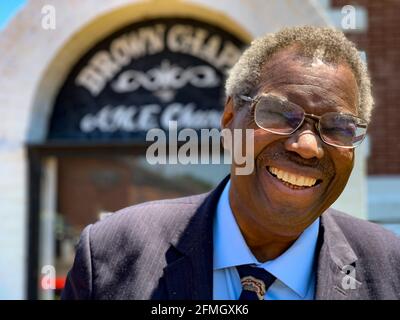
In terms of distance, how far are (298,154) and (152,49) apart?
144 inches

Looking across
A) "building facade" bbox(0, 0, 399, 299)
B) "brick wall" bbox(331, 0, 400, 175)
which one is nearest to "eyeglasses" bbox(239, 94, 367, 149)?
"building facade" bbox(0, 0, 399, 299)

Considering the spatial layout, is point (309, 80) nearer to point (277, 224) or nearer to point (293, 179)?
point (293, 179)

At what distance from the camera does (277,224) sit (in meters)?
1.62

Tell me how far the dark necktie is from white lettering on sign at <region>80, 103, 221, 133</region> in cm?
330

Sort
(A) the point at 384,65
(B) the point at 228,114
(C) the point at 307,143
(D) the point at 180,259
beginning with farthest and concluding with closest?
1. (A) the point at 384,65
2. (B) the point at 228,114
3. (D) the point at 180,259
4. (C) the point at 307,143

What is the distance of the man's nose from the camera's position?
61.2 inches

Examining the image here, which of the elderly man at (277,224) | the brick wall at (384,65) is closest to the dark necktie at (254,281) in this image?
the elderly man at (277,224)

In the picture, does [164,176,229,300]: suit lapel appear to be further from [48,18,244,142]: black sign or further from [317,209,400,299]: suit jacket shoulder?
[48,18,244,142]: black sign

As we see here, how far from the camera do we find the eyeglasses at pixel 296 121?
157 centimetres

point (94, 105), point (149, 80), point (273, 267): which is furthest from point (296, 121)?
point (94, 105)

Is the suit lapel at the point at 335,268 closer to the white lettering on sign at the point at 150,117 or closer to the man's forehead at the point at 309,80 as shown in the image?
the man's forehead at the point at 309,80

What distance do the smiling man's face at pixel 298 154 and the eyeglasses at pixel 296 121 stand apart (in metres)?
0.01

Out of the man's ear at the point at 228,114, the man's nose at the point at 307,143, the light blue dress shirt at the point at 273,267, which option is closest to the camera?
the man's nose at the point at 307,143

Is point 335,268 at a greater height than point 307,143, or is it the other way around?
point 307,143
